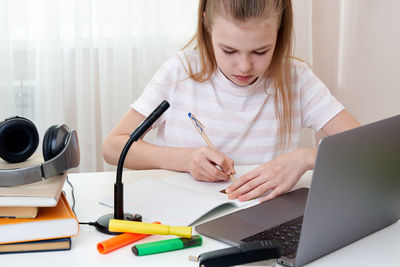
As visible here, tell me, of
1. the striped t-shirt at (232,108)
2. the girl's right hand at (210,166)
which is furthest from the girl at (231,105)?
the girl's right hand at (210,166)

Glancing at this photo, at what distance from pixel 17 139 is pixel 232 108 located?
29.6 inches

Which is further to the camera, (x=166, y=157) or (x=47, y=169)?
(x=166, y=157)

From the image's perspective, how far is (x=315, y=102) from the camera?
156cm

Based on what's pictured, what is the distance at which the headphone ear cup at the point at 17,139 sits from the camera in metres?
0.89

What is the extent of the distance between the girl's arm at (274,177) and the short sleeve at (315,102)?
0.37 m

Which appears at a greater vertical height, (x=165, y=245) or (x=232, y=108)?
(x=232, y=108)

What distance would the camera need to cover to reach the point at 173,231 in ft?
2.81

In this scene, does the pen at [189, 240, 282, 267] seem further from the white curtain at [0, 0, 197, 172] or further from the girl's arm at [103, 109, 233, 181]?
the white curtain at [0, 0, 197, 172]

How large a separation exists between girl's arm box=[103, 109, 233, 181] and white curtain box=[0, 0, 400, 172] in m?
0.88

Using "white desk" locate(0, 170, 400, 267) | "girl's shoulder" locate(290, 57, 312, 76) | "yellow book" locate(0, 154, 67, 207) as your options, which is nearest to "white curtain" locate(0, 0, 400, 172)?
"girl's shoulder" locate(290, 57, 312, 76)

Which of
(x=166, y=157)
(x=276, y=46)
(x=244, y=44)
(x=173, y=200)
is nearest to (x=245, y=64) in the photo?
(x=244, y=44)

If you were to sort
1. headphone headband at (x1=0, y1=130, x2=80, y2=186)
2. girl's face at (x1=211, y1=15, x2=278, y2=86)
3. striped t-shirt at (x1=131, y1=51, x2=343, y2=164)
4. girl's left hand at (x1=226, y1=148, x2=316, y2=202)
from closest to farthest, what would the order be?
headphone headband at (x1=0, y1=130, x2=80, y2=186)
girl's left hand at (x1=226, y1=148, x2=316, y2=202)
girl's face at (x1=211, y1=15, x2=278, y2=86)
striped t-shirt at (x1=131, y1=51, x2=343, y2=164)

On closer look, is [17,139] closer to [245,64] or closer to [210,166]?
[210,166]

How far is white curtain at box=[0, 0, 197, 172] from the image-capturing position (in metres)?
2.21
